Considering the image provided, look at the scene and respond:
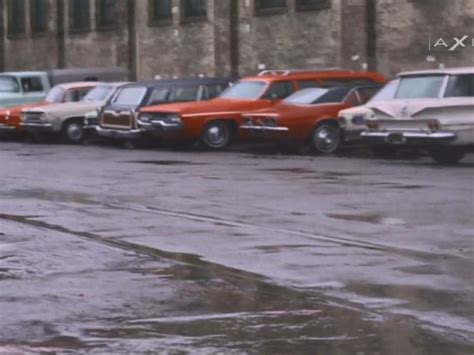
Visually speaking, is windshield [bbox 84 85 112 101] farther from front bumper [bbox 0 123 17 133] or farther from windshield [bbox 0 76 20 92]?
windshield [bbox 0 76 20 92]

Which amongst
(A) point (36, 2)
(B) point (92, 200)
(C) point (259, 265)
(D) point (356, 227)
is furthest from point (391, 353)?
(A) point (36, 2)

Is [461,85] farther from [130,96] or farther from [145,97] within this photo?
[130,96]

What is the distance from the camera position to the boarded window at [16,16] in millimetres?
53375

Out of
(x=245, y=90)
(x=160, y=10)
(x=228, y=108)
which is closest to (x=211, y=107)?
(x=228, y=108)

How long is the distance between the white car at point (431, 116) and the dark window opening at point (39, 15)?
30.7 metres

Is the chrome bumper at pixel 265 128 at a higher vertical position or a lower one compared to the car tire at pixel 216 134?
higher

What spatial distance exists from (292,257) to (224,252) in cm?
73

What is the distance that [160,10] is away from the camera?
149ft

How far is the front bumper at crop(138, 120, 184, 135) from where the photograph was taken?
27316 mm

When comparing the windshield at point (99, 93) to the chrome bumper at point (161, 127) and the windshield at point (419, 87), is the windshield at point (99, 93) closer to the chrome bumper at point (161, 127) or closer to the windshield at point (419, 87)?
the chrome bumper at point (161, 127)

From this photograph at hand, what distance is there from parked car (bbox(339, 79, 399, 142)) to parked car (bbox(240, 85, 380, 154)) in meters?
1.00

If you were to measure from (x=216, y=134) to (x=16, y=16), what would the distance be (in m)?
28.5

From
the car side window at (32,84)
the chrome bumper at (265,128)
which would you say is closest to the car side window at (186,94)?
the chrome bumper at (265,128)

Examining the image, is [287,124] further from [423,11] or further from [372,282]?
[372,282]
